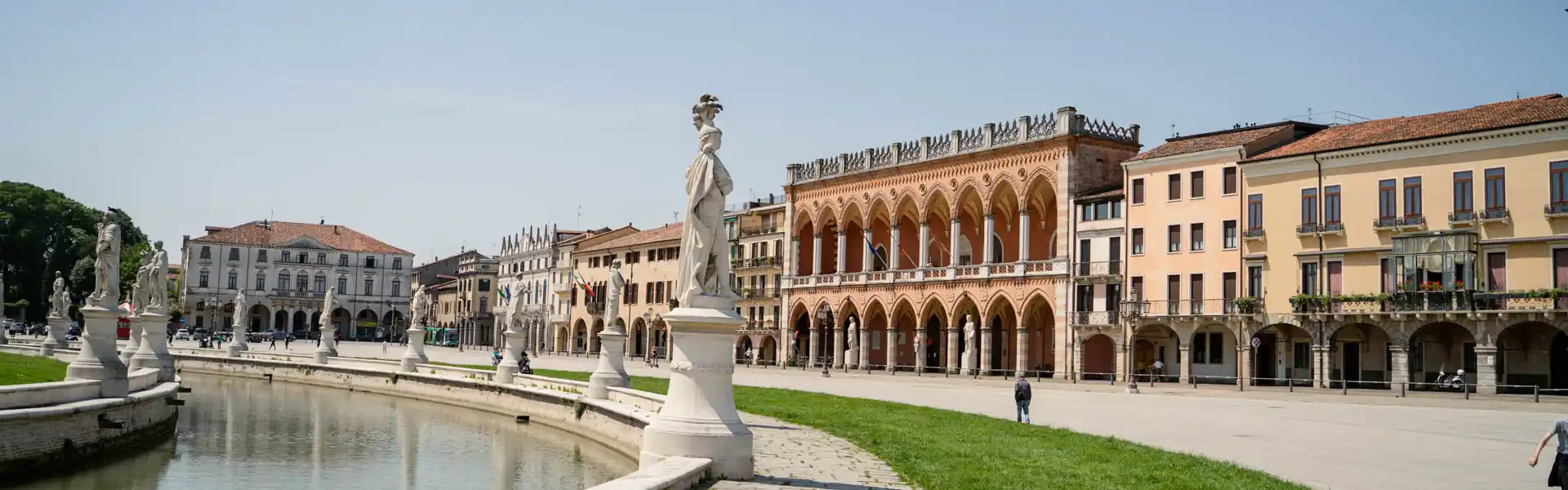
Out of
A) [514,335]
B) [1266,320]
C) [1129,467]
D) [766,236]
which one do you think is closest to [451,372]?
[514,335]

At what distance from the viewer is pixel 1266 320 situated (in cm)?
4491

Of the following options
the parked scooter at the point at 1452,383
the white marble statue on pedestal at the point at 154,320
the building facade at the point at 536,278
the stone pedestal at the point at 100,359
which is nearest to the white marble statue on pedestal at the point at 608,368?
the stone pedestal at the point at 100,359

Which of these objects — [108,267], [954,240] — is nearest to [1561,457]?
[108,267]

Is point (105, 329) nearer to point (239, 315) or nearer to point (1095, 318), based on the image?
point (239, 315)

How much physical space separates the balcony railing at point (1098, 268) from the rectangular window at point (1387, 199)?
10647 millimetres

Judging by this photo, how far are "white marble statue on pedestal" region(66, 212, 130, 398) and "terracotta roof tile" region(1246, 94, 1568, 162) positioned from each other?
37561 mm

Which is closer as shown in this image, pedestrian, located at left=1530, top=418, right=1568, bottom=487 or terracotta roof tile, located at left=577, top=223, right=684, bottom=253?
pedestrian, located at left=1530, top=418, right=1568, bottom=487

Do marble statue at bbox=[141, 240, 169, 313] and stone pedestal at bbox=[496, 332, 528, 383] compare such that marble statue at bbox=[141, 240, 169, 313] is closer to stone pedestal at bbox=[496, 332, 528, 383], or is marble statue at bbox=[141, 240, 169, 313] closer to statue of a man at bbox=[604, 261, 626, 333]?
stone pedestal at bbox=[496, 332, 528, 383]

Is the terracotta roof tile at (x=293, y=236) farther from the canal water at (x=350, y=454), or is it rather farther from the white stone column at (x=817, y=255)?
the canal water at (x=350, y=454)

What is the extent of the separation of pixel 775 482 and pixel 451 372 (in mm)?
24997

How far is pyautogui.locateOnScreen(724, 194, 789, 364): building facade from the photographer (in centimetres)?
7312

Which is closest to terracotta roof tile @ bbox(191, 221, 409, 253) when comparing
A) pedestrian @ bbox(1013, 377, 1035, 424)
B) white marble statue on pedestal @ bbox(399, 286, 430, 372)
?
white marble statue on pedestal @ bbox(399, 286, 430, 372)

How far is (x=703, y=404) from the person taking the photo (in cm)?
1181

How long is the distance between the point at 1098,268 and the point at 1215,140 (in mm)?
6770
